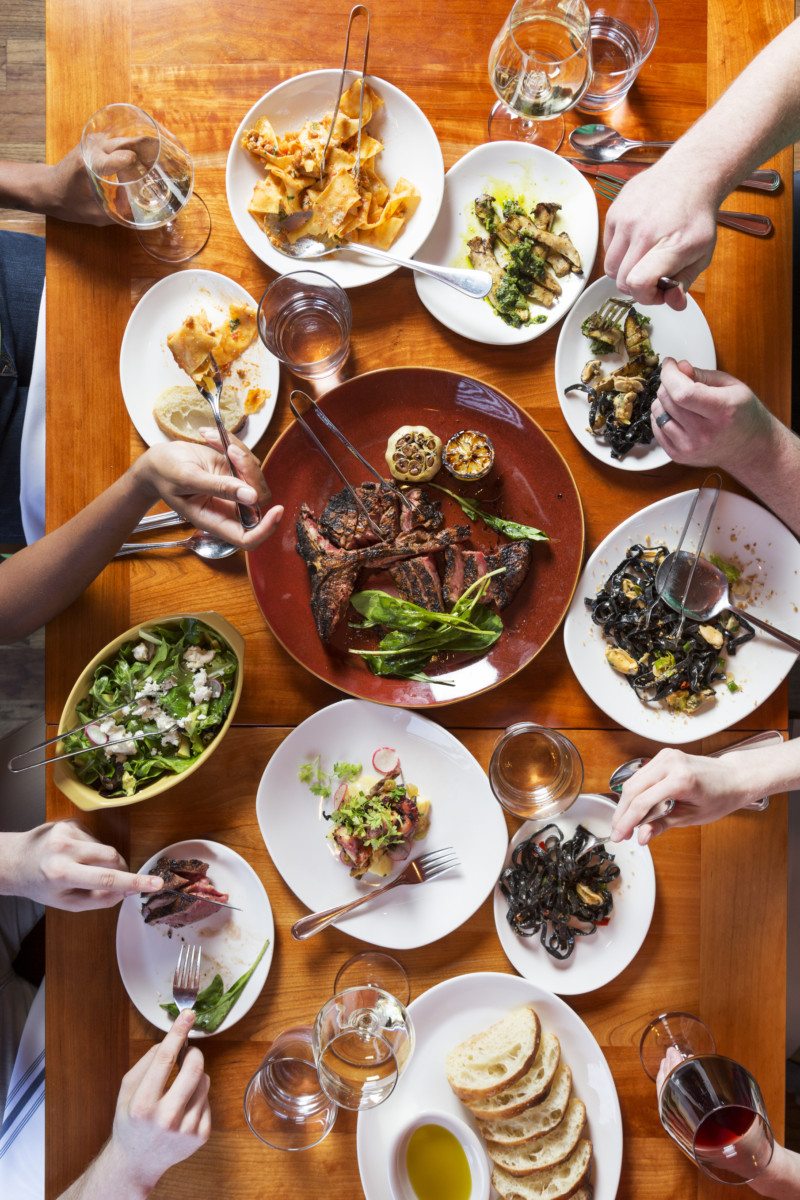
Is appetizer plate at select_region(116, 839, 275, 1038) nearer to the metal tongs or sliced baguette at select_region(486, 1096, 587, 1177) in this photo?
sliced baguette at select_region(486, 1096, 587, 1177)

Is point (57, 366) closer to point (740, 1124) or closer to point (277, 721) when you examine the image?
point (277, 721)

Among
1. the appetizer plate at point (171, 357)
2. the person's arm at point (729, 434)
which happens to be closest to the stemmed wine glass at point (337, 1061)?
the appetizer plate at point (171, 357)

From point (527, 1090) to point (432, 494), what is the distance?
1747 millimetres

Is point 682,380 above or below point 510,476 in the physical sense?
above

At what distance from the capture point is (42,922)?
2.97m

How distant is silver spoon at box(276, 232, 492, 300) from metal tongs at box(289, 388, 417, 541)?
39 cm

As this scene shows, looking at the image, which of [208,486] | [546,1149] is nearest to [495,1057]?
[546,1149]

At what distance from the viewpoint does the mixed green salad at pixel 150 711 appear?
A: 2340 mm

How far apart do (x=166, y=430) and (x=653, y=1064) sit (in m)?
2.35

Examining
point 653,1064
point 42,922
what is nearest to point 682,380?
point 653,1064

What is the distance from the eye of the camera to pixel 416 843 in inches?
97.3

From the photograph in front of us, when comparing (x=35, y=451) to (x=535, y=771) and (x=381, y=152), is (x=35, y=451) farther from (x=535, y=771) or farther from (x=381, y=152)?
(x=535, y=771)

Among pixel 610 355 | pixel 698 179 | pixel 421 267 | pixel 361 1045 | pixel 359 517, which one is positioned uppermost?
pixel 698 179

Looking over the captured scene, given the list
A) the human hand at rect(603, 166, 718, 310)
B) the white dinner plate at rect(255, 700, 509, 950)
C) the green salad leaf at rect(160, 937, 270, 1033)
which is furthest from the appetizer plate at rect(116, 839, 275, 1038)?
the human hand at rect(603, 166, 718, 310)
